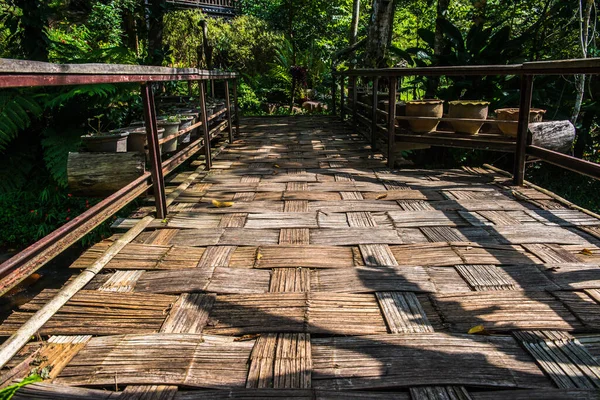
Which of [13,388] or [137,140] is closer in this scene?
[13,388]

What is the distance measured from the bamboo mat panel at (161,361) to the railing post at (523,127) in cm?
244

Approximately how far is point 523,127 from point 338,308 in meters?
2.15

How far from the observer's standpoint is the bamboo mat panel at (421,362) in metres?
1.15

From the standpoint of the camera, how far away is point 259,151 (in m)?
4.82

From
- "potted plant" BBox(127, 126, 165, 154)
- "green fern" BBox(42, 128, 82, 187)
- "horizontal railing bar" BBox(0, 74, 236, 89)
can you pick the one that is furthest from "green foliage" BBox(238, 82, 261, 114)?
"horizontal railing bar" BBox(0, 74, 236, 89)

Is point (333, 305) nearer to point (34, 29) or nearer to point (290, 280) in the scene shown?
point (290, 280)

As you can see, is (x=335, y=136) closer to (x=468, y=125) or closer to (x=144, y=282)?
(x=468, y=125)

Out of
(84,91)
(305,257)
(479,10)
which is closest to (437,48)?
(479,10)

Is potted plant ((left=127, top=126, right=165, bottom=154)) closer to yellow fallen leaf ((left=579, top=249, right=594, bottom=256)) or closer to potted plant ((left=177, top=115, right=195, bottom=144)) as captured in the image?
potted plant ((left=177, top=115, right=195, bottom=144))

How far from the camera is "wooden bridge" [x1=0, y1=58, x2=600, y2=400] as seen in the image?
1.17 m

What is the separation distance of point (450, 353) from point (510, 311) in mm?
348

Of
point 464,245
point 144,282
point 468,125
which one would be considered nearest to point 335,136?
point 468,125

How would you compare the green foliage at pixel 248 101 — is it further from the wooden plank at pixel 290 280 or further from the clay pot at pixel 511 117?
the wooden plank at pixel 290 280

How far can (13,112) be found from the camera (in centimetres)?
425
